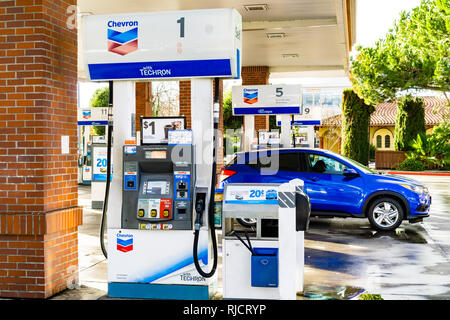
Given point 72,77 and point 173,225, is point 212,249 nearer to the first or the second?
point 173,225

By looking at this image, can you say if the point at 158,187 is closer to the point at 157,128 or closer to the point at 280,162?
the point at 157,128

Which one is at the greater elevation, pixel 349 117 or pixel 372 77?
pixel 372 77

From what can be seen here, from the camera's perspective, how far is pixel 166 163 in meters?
6.29

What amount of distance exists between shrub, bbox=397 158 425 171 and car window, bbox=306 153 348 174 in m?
21.3

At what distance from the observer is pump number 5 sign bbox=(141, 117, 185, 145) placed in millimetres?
6641

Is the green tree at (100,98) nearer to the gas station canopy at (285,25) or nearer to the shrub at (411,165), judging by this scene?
the gas station canopy at (285,25)

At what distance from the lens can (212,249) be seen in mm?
6453

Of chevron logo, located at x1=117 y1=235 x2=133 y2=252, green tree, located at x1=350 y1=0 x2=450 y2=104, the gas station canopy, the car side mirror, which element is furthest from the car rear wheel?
green tree, located at x1=350 y1=0 x2=450 y2=104

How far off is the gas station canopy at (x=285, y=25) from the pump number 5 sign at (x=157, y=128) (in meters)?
6.45

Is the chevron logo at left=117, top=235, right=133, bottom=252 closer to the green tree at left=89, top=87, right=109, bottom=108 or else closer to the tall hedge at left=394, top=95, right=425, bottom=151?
the tall hedge at left=394, top=95, right=425, bottom=151

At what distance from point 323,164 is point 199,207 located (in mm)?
6159

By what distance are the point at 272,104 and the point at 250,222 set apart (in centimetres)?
568

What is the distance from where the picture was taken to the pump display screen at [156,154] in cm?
626
